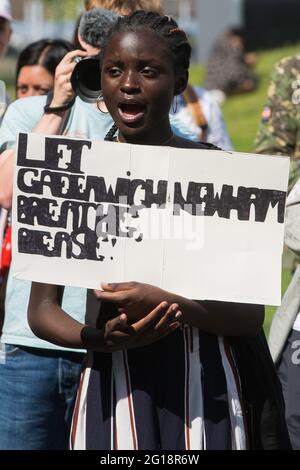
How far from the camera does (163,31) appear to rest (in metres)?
3.11

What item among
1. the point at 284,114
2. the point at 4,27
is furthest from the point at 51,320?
the point at 284,114

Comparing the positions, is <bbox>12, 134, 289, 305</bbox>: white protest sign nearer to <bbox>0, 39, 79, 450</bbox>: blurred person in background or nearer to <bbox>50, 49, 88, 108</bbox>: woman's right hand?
<bbox>50, 49, 88, 108</bbox>: woman's right hand

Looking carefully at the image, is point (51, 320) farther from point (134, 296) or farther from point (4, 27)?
point (4, 27)

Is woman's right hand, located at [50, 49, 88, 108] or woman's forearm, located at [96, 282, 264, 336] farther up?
woman's right hand, located at [50, 49, 88, 108]

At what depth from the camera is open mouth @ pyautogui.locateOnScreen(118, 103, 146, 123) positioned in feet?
9.98

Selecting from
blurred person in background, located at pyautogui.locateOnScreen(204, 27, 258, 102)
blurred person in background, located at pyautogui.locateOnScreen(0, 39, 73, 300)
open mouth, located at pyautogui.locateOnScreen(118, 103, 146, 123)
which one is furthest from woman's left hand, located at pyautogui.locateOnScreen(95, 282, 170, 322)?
blurred person in background, located at pyautogui.locateOnScreen(204, 27, 258, 102)

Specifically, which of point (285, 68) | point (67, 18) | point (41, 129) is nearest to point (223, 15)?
point (67, 18)

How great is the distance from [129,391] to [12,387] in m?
0.84

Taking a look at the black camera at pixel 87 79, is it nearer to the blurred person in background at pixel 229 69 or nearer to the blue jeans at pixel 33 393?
the blue jeans at pixel 33 393

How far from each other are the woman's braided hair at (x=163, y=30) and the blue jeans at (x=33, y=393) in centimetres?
110

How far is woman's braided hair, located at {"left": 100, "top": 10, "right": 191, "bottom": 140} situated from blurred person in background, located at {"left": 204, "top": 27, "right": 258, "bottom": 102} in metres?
17.4

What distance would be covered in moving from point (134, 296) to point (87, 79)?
956mm

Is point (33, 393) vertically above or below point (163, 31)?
below
